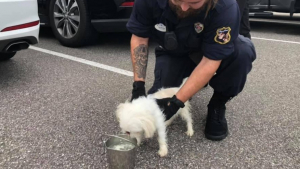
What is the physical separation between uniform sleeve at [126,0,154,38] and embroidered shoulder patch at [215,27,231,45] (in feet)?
1.75

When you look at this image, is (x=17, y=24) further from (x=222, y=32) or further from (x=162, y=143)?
(x=222, y=32)

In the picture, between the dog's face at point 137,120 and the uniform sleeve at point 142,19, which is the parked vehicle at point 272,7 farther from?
the dog's face at point 137,120

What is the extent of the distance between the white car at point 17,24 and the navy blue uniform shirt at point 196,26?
4.24ft

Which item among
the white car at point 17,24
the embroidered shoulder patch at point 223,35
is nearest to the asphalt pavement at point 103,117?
the white car at point 17,24

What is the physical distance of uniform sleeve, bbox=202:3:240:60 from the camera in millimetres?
1934

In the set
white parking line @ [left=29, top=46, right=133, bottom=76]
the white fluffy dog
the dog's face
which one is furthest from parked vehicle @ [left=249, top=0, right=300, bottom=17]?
the dog's face

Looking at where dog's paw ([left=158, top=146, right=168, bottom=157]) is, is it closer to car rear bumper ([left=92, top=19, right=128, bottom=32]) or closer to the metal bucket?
the metal bucket

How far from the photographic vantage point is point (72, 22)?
450cm

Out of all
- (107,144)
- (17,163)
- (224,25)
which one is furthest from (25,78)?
(224,25)

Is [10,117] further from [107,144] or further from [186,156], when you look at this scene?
[186,156]

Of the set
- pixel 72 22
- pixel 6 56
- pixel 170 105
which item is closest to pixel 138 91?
pixel 170 105

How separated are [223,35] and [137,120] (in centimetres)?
79

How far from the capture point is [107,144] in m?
1.83

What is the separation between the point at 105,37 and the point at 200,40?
3510mm
